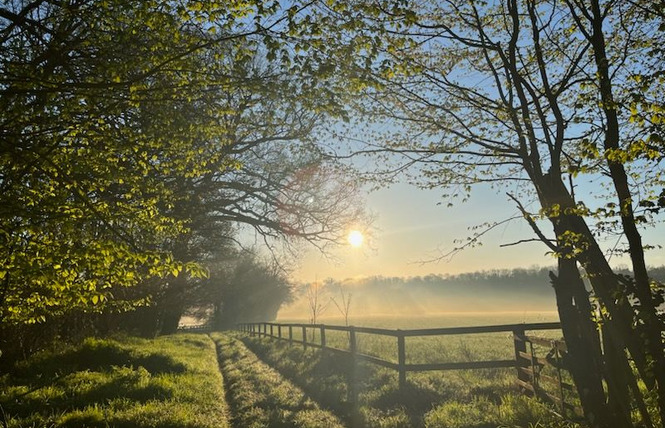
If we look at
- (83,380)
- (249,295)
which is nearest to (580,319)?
(83,380)

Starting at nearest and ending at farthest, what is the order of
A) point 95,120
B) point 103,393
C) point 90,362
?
point 95,120, point 103,393, point 90,362

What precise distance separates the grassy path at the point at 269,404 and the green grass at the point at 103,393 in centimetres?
37

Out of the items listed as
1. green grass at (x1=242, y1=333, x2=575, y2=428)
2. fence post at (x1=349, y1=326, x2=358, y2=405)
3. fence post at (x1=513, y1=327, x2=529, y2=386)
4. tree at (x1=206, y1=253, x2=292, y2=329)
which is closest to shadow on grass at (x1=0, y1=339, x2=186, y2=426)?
green grass at (x1=242, y1=333, x2=575, y2=428)

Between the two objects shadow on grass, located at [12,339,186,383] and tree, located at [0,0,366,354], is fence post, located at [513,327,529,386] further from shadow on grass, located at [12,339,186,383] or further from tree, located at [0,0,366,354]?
shadow on grass, located at [12,339,186,383]

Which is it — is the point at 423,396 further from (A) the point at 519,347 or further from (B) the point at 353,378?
(A) the point at 519,347

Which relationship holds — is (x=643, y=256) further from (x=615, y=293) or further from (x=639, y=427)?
(x=639, y=427)

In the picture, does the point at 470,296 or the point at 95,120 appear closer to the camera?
the point at 95,120

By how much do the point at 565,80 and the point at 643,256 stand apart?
3.10m

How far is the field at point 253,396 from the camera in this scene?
22.7ft

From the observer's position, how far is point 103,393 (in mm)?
8281

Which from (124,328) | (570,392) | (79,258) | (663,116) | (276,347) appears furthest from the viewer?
(124,328)

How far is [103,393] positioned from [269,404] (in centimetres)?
329

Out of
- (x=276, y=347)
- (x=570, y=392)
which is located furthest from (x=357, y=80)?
(x=276, y=347)

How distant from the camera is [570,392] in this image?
26.9 feet
